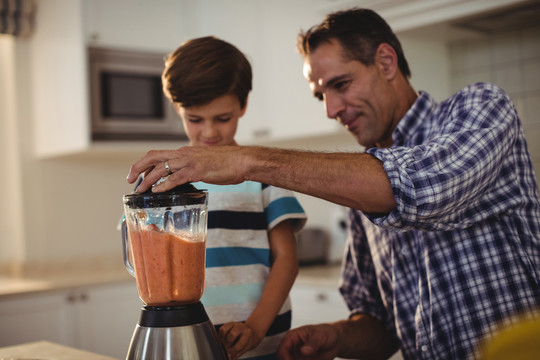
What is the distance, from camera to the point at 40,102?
10.1ft

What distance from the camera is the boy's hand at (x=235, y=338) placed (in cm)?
90

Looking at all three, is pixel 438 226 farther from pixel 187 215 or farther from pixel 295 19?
pixel 295 19

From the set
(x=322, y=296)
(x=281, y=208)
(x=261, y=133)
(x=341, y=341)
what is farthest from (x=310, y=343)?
(x=261, y=133)

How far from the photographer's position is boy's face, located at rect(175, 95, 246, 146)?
1174 mm

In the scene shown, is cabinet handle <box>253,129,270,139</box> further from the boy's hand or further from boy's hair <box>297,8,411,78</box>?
the boy's hand

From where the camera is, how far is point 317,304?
2471 mm

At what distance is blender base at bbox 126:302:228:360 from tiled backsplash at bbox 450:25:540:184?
1.92m

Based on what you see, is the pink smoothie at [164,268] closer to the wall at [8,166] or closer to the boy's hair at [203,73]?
the boy's hair at [203,73]

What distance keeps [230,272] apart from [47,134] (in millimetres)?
2205

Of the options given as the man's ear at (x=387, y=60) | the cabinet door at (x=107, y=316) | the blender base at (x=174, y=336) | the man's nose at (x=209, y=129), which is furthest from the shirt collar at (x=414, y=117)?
the cabinet door at (x=107, y=316)

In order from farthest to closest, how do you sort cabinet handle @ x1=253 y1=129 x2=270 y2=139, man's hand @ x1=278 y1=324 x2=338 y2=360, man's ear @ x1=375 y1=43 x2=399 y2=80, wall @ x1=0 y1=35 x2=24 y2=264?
wall @ x1=0 y1=35 x2=24 y2=264, cabinet handle @ x1=253 y1=129 x2=270 y2=139, man's ear @ x1=375 y1=43 x2=399 y2=80, man's hand @ x1=278 y1=324 x2=338 y2=360

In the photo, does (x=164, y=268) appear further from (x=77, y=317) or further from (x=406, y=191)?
(x=77, y=317)

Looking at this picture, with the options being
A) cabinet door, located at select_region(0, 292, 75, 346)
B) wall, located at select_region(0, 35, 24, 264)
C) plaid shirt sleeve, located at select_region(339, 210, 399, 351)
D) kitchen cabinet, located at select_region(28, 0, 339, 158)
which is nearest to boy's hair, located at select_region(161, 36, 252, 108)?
plaid shirt sleeve, located at select_region(339, 210, 399, 351)

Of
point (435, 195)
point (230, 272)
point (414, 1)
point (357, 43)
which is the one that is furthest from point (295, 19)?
point (435, 195)
